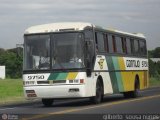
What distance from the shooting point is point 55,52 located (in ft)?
76.4

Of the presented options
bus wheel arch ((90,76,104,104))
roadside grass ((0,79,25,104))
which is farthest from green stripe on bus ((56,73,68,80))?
roadside grass ((0,79,25,104))

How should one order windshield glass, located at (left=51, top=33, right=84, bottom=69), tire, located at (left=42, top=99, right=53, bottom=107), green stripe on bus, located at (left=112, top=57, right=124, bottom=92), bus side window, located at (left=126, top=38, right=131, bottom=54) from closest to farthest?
windshield glass, located at (left=51, top=33, right=84, bottom=69), tire, located at (left=42, top=99, right=53, bottom=107), green stripe on bus, located at (left=112, top=57, right=124, bottom=92), bus side window, located at (left=126, top=38, right=131, bottom=54)

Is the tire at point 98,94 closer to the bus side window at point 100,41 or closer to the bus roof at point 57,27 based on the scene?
the bus side window at point 100,41

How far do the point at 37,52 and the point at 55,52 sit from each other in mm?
733

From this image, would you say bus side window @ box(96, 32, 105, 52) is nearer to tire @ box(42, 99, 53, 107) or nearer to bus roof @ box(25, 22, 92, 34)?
bus roof @ box(25, 22, 92, 34)

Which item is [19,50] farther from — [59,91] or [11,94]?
[11,94]

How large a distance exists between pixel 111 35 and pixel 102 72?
2.67m

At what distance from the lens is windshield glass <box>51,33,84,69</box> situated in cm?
2311

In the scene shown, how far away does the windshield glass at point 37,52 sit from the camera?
2334 cm

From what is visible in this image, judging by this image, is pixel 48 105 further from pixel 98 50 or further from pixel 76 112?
pixel 76 112

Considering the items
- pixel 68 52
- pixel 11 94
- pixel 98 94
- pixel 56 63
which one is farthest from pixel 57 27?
pixel 11 94

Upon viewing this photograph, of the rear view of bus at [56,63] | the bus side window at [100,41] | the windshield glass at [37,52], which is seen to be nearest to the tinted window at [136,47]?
the bus side window at [100,41]

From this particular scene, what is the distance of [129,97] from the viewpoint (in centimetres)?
3047

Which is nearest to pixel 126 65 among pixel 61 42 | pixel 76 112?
pixel 61 42
